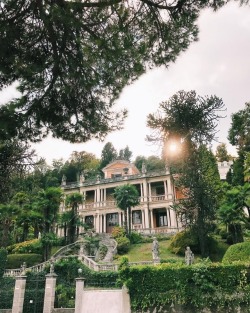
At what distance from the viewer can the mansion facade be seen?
39.0 metres

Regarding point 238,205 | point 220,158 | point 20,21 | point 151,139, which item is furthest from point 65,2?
point 220,158

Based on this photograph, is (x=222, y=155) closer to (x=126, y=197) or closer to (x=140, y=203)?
(x=140, y=203)

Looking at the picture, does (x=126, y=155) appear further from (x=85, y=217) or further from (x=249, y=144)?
(x=249, y=144)

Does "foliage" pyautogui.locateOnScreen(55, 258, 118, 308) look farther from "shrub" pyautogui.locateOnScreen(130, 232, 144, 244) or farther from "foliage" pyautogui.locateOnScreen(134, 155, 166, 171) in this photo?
"foliage" pyautogui.locateOnScreen(134, 155, 166, 171)

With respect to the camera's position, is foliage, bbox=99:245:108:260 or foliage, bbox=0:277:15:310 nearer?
foliage, bbox=0:277:15:310

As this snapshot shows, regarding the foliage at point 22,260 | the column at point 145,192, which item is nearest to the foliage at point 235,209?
the column at point 145,192

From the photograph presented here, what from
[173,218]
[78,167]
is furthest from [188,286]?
[78,167]

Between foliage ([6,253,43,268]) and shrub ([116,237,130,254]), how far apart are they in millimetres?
7511

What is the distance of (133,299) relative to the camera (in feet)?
42.6

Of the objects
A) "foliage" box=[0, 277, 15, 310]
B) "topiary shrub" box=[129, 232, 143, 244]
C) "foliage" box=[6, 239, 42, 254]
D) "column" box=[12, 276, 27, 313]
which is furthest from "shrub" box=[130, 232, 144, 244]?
"column" box=[12, 276, 27, 313]

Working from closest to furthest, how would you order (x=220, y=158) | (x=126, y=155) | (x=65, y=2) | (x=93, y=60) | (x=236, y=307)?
(x=65, y=2), (x=93, y=60), (x=236, y=307), (x=220, y=158), (x=126, y=155)

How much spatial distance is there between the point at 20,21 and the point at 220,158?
160 ft

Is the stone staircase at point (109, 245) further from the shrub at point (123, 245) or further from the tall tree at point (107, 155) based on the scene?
the tall tree at point (107, 155)

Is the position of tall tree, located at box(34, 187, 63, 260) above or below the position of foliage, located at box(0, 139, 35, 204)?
above
